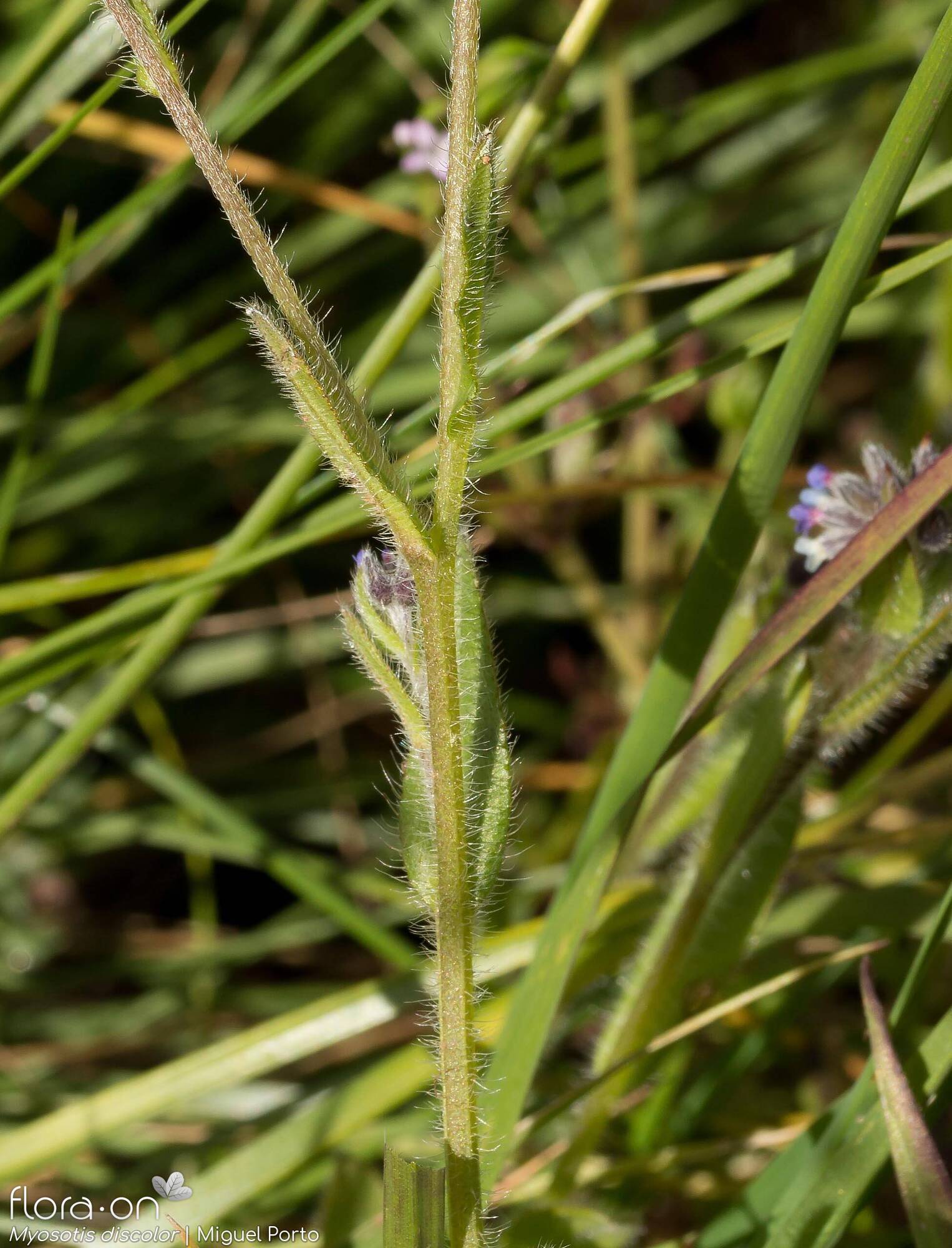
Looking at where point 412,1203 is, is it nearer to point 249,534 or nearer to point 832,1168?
point 832,1168

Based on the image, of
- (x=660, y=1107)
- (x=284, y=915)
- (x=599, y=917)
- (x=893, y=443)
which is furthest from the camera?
(x=893, y=443)

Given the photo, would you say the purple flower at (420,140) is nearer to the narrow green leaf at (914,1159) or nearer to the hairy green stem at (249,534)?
the hairy green stem at (249,534)

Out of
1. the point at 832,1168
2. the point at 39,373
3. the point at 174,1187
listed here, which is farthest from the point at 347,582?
the point at 832,1168

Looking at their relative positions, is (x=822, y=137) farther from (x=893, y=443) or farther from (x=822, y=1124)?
(x=822, y=1124)

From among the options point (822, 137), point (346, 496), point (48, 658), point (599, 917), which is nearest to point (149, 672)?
point (48, 658)

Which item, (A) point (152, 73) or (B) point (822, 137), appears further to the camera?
(B) point (822, 137)

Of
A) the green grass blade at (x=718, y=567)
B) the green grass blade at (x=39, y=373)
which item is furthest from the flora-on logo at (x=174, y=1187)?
the green grass blade at (x=39, y=373)
